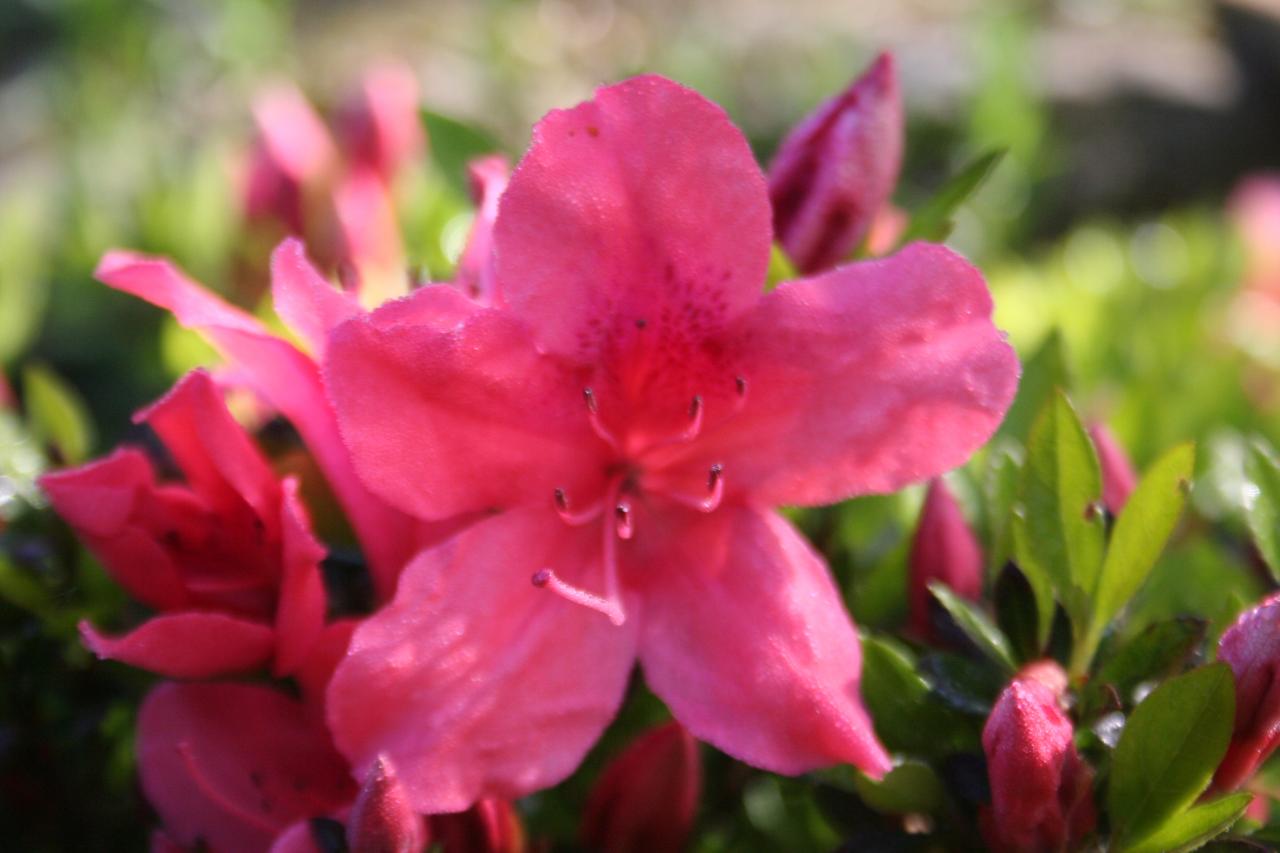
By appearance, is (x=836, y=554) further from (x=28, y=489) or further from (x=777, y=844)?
(x=28, y=489)

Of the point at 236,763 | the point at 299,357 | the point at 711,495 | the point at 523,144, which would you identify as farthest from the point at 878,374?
the point at 523,144

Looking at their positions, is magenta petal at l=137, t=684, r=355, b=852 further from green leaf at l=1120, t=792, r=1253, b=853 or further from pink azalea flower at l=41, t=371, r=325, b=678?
green leaf at l=1120, t=792, r=1253, b=853

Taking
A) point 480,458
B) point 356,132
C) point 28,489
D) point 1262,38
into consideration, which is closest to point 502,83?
point 356,132

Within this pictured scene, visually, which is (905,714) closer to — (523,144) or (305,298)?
(305,298)

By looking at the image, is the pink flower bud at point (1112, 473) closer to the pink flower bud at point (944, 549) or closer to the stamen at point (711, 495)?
the pink flower bud at point (944, 549)

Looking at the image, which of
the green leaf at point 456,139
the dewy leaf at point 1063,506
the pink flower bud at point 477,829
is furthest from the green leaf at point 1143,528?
the green leaf at point 456,139

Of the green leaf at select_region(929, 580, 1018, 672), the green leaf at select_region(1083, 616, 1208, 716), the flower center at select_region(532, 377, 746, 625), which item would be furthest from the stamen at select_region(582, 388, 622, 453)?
the green leaf at select_region(1083, 616, 1208, 716)
